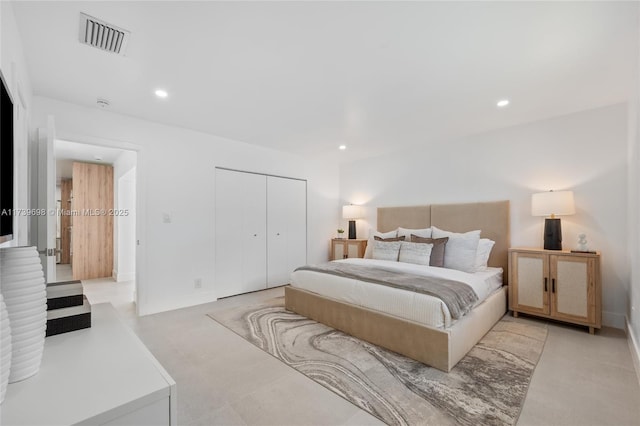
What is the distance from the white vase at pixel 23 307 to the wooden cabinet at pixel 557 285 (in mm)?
3996

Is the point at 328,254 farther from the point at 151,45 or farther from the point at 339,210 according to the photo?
the point at 151,45

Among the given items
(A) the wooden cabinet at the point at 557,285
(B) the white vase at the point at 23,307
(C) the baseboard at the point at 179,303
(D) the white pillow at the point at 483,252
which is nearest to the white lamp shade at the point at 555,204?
(A) the wooden cabinet at the point at 557,285

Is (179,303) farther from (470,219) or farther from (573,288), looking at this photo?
(573,288)

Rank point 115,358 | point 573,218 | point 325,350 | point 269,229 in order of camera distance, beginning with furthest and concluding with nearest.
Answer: point 269,229, point 573,218, point 325,350, point 115,358

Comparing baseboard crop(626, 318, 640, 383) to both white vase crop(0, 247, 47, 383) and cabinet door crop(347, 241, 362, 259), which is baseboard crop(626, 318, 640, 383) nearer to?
cabinet door crop(347, 241, 362, 259)

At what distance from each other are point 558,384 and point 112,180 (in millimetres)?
7469

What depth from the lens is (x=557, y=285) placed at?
3.05 m

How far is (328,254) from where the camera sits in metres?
5.93

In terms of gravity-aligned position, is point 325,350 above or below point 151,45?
below

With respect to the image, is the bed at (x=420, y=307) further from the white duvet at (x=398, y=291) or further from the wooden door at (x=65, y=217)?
the wooden door at (x=65, y=217)

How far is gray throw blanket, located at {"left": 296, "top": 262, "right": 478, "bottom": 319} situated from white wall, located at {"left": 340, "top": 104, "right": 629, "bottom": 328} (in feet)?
5.77

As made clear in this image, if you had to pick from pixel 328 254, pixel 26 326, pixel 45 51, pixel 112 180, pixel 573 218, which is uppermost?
pixel 45 51

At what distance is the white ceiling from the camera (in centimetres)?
175

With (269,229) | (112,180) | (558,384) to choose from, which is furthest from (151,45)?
(112,180)
